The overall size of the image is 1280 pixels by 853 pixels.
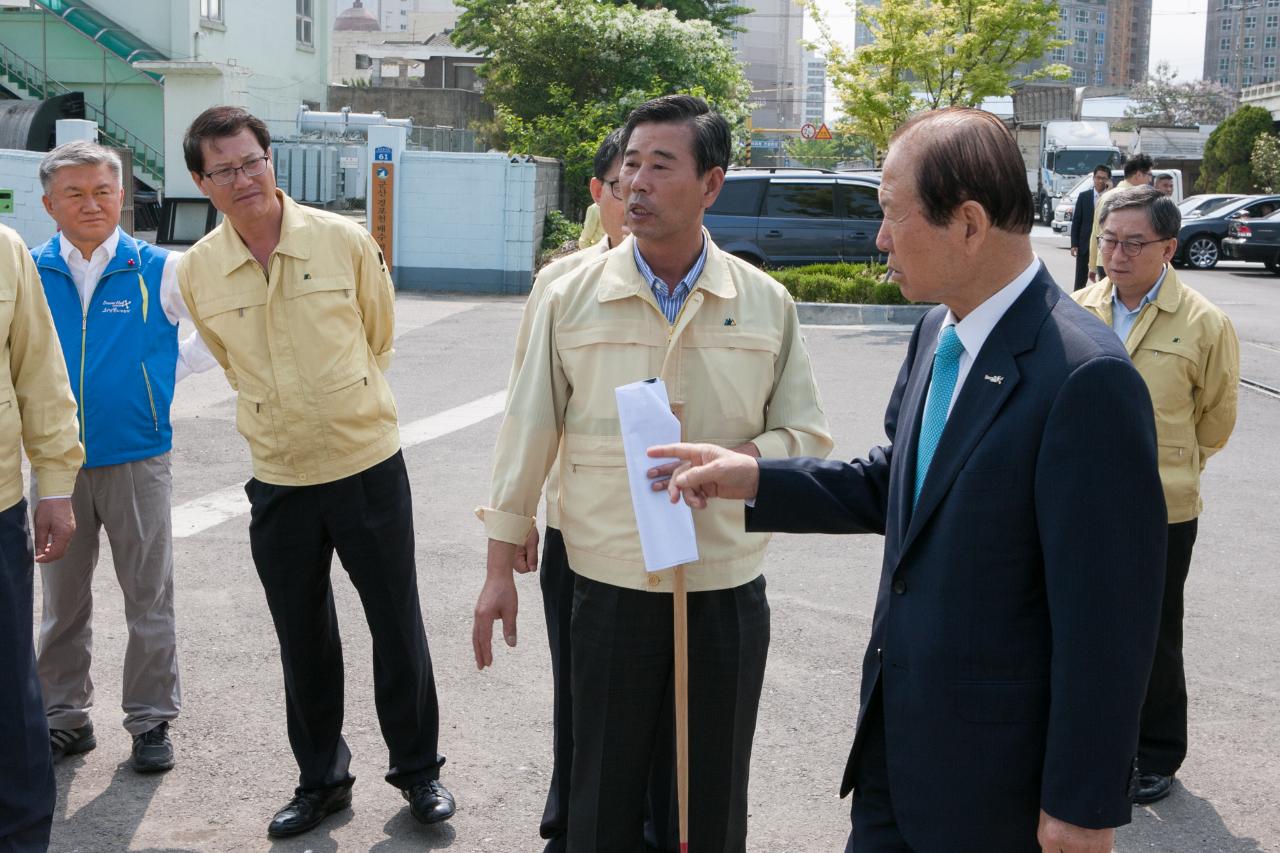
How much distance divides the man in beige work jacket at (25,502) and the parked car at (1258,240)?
2706cm

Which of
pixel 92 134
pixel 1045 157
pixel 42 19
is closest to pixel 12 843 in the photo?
pixel 92 134

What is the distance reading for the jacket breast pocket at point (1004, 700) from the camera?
7.35ft

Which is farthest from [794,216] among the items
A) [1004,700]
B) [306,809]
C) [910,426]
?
[1004,700]

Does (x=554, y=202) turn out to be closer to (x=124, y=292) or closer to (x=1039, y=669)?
(x=124, y=292)

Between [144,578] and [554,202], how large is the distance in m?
18.5

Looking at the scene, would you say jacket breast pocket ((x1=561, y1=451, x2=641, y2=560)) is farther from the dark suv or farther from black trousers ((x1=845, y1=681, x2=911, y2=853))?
the dark suv

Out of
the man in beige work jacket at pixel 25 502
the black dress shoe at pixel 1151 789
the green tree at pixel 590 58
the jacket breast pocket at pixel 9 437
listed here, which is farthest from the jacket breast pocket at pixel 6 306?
the green tree at pixel 590 58

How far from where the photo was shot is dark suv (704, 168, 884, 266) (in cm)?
1850

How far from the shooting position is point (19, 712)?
3547 millimetres

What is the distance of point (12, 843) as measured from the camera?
3.54m

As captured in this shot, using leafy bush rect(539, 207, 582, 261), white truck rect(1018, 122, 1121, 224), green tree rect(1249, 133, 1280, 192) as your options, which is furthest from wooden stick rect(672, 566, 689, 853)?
green tree rect(1249, 133, 1280, 192)

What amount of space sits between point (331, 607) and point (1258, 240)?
26508 mm

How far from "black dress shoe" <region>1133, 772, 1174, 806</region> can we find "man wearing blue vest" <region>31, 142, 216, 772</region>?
3.26 m

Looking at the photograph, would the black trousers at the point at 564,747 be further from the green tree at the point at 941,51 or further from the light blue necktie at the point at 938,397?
the green tree at the point at 941,51
